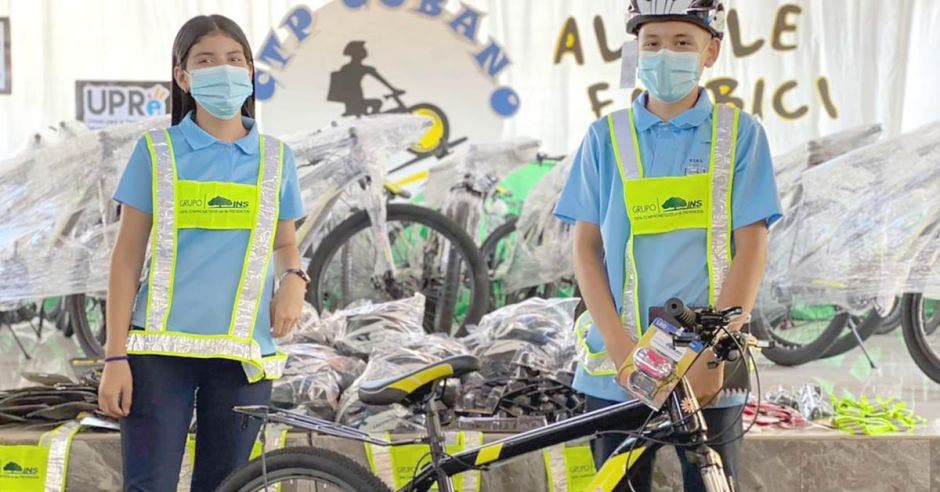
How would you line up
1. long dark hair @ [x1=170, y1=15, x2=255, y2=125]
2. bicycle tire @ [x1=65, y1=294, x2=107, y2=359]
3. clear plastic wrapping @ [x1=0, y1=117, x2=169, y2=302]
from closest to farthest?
long dark hair @ [x1=170, y1=15, x2=255, y2=125] < clear plastic wrapping @ [x1=0, y1=117, x2=169, y2=302] < bicycle tire @ [x1=65, y1=294, x2=107, y2=359]

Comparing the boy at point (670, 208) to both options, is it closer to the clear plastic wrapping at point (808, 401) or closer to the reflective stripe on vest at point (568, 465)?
the reflective stripe on vest at point (568, 465)

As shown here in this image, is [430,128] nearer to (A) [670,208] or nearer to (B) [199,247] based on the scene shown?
(B) [199,247]

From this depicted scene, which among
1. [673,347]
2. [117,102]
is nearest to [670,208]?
[673,347]

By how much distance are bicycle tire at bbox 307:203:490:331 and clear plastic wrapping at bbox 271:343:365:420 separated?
854 millimetres

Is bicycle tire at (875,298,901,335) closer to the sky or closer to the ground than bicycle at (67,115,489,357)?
closer to the ground

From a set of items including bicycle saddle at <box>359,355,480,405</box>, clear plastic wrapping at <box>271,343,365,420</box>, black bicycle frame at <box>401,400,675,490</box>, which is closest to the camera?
black bicycle frame at <box>401,400,675,490</box>

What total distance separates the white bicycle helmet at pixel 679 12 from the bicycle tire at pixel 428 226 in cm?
258

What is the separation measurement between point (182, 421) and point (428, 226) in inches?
103

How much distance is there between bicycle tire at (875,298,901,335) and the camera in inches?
190

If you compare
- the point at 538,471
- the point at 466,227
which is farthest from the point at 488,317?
the point at 538,471

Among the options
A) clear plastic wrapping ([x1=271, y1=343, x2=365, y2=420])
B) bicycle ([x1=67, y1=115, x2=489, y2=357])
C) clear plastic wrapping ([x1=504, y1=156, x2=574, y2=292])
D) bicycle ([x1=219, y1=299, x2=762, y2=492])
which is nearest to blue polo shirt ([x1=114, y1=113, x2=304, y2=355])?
bicycle ([x1=219, y1=299, x2=762, y2=492])

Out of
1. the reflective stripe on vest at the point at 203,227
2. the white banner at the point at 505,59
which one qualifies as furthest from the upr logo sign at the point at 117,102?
the reflective stripe on vest at the point at 203,227

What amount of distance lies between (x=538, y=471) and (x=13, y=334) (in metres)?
2.65

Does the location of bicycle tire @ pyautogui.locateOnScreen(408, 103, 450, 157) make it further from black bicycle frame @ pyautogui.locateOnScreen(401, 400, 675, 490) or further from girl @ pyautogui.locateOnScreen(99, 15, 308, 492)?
black bicycle frame @ pyautogui.locateOnScreen(401, 400, 675, 490)
